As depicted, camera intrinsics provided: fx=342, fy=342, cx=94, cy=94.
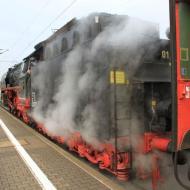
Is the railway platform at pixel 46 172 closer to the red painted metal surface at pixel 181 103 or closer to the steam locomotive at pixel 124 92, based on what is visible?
the steam locomotive at pixel 124 92

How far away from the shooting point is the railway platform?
5512mm

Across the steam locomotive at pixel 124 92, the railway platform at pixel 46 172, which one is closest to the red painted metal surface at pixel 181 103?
the steam locomotive at pixel 124 92

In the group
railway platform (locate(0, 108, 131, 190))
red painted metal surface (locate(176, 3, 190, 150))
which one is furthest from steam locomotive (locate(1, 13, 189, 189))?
red painted metal surface (locate(176, 3, 190, 150))

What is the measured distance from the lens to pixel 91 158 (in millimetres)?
6617

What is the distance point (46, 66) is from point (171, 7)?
6.54 m

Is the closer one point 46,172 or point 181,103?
point 181,103

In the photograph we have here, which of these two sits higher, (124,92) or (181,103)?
(124,92)

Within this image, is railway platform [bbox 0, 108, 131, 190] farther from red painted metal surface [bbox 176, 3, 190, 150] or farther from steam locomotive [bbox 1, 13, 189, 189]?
red painted metal surface [bbox 176, 3, 190, 150]

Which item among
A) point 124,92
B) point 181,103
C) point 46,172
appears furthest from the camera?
point 46,172

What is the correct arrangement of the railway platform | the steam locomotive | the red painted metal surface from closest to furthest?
1. the red painted metal surface
2. the steam locomotive
3. the railway platform

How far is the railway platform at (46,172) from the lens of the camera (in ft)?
18.1

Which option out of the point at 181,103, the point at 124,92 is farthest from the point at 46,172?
the point at 181,103

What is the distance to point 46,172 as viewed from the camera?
247 inches

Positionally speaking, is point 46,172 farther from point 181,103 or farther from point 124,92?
point 181,103
